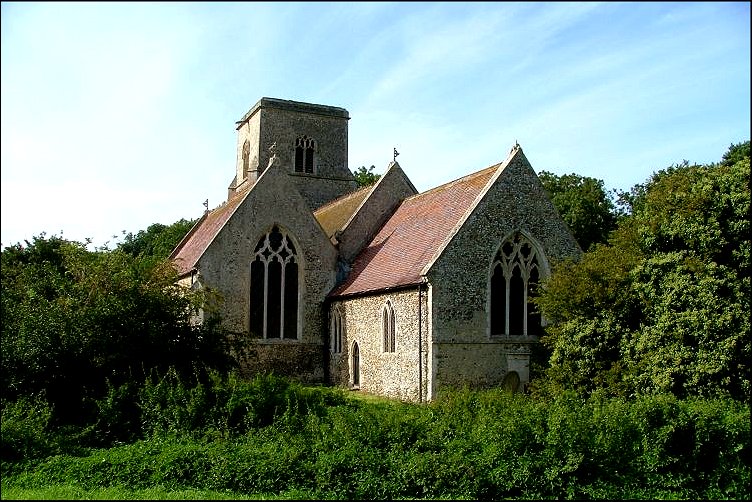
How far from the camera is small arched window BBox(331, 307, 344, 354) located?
26297 mm

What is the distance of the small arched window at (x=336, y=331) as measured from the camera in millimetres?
26297

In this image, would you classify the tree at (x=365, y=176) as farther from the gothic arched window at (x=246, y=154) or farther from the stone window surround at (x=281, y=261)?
the stone window surround at (x=281, y=261)

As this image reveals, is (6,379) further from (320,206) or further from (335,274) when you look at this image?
(320,206)

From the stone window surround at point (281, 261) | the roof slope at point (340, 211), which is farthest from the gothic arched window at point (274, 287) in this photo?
the roof slope at point (340, 211)

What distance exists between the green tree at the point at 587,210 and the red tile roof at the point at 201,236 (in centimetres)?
1701

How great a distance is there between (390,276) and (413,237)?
2.08 m

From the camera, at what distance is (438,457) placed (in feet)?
40.9

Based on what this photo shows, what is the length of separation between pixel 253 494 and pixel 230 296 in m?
14.5

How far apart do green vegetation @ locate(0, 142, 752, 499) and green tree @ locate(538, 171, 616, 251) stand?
18658 mm

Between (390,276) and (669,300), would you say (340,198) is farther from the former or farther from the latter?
(669,300)

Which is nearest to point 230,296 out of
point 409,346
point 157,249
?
point 409,346

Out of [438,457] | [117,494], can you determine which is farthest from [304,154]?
[117,494]

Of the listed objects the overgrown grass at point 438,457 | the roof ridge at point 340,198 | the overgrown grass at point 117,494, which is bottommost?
the overgrown grass at point 117,494

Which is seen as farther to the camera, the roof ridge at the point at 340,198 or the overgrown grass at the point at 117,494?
the roof ridge at the point at 340,198
